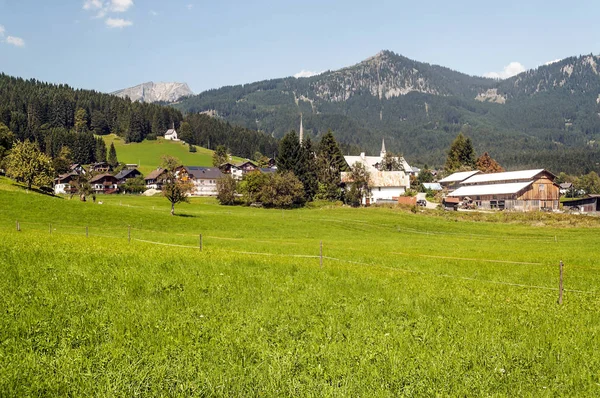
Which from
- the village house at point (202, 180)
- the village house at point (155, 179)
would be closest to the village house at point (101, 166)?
the village house at point (155, 179)

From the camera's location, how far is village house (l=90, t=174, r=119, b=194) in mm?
157250

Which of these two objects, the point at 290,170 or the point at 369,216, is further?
the point at 290,170

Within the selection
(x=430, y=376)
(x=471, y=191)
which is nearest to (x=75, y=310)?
(x=430, y=376)

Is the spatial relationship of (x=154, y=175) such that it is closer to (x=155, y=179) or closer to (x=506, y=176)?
(x=155, y=179)

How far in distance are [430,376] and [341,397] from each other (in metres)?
2.25

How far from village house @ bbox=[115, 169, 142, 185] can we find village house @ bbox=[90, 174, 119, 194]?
7.89ft

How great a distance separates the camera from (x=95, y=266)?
16.5 meters

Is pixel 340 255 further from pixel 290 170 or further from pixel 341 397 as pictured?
pixel 290 170

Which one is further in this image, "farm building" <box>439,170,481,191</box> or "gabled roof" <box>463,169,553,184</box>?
"farm building" <box>439,170,481,191</box>

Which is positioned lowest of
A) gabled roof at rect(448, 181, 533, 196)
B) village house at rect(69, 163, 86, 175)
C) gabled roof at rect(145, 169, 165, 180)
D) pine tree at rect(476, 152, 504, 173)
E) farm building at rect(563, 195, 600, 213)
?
farm building at rect(563, 195, 600, 213)

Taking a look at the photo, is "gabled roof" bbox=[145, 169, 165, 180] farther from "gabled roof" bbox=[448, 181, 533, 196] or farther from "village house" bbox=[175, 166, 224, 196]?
"gabled roof" bbox=[448, 181, 533, 196]

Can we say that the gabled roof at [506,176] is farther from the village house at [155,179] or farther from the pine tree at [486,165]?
the village house at [155,179]

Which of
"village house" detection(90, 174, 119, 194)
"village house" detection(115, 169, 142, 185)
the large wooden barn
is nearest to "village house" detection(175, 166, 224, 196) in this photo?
"village house" detection(115, 169, 142, 185)

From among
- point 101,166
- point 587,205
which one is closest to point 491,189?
point 587,205
